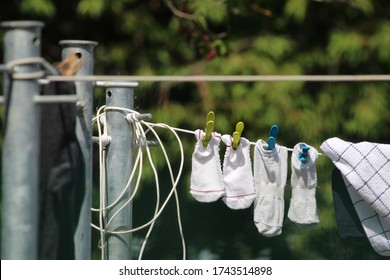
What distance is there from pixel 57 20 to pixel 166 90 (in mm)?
472

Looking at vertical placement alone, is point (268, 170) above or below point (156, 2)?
below

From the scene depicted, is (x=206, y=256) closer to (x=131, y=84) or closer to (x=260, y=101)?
(x=260, y=101)

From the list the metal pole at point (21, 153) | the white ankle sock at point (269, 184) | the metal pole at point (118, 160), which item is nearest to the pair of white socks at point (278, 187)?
the white ankle sock at point (269, 184)

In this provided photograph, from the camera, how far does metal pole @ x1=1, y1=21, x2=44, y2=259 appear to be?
1.20 m

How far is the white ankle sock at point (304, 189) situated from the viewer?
1624mm

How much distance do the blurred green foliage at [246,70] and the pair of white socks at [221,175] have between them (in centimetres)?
146

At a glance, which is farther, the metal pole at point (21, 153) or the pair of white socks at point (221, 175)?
the pair of white socks at point (221, 175)

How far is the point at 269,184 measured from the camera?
1.61m

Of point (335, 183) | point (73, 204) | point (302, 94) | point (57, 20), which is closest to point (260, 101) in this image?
point (302, 94)

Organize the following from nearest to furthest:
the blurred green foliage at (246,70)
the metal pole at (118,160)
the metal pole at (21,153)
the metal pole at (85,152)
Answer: the metal pole at (21,153) < the metal pole at (85,152) < the metal pole at (118,160) < the blurred green foliage at (246,70)

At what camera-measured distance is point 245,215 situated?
11.0 ft

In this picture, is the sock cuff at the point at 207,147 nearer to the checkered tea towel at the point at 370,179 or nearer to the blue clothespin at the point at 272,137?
the blue clothespin at the point at 272,137

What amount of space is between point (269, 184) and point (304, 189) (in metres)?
0.06

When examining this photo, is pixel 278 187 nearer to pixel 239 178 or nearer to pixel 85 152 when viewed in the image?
pixel 239 178
